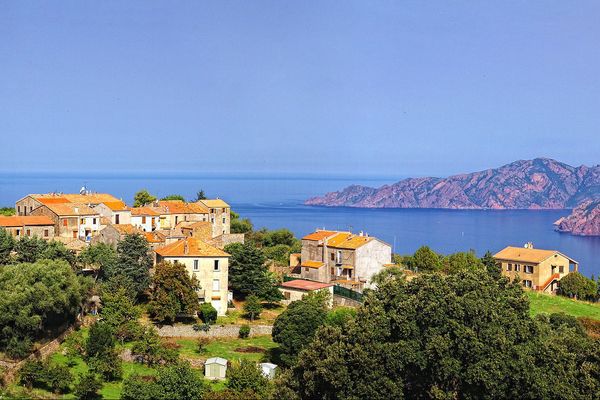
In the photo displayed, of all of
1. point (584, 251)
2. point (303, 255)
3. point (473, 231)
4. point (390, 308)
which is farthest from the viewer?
point (473, 231)

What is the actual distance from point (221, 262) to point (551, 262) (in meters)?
29.1

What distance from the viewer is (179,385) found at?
22.3m

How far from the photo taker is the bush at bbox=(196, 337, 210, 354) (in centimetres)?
3064

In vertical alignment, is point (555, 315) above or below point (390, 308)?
below

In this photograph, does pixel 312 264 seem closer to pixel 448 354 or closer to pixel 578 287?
pixel 578 287

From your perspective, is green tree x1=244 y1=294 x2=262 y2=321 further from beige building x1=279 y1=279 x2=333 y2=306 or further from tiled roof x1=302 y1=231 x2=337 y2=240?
tiled roof x1=302 y1=231 x2=337 y2=240

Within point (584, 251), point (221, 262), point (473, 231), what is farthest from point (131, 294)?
point (473, 231)

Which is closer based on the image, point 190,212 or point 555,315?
point 555,315

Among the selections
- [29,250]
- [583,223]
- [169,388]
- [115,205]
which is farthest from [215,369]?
[583,223]

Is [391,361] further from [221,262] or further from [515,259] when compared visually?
[515,259]

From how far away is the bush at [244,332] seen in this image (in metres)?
33.7

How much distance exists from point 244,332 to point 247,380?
984 cm

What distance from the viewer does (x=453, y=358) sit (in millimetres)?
18828

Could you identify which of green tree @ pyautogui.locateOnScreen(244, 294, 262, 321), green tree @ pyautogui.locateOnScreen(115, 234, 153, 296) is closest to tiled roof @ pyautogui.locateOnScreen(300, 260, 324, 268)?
green tree @ pyautogui.locateOnScreen(244, 294, 262, 321)
